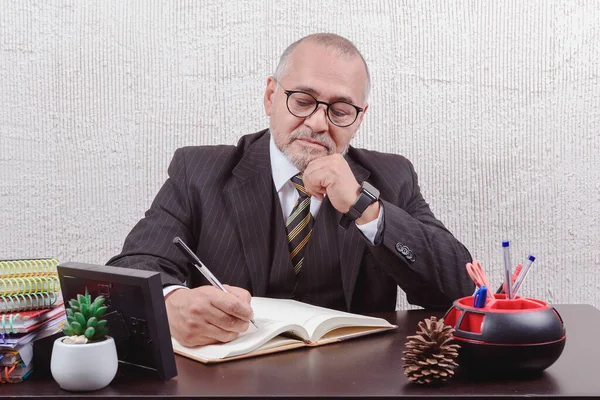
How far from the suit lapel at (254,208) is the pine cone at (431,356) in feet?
2.73

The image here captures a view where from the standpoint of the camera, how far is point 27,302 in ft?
3.44

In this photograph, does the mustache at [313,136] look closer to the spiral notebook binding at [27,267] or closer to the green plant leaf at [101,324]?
the spiral notebook binding at [27,267]

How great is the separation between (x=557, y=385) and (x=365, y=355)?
12.2 inches

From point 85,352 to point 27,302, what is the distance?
193mm

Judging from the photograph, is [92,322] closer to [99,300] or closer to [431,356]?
[99,300]

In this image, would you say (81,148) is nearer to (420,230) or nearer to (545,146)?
(420,230)

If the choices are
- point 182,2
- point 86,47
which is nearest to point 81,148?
point 86,47

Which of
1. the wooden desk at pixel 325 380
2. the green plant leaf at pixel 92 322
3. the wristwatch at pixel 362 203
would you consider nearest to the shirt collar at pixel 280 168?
the wristwatch at pixel 362 203

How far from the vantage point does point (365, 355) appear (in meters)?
1.13

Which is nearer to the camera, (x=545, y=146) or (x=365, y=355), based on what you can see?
(x=365, y=355)

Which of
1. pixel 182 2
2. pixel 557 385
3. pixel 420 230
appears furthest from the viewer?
pixel 182 2

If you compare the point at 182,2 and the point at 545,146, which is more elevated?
the point at 182,2

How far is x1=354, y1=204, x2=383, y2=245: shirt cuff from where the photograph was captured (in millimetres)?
1563

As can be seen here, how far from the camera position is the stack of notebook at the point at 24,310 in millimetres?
981
